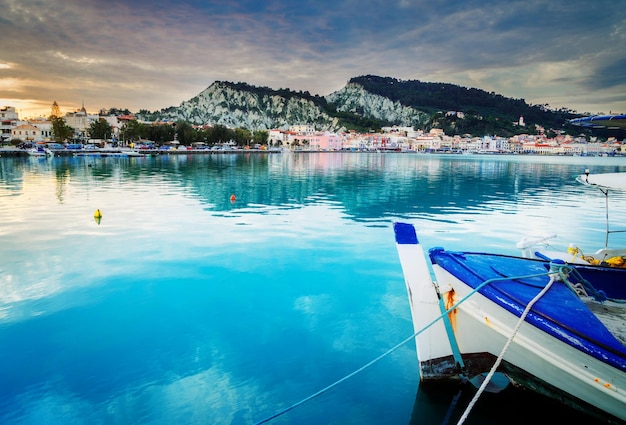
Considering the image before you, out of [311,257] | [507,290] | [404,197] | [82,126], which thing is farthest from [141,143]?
[507,290]

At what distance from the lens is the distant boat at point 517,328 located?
12.9 feet

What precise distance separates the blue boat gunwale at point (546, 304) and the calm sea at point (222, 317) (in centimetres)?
166

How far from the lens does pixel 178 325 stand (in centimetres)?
759

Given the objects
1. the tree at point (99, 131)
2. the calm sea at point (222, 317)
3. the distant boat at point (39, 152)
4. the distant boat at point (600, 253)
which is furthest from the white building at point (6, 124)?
the distant boat at point (600, 253)

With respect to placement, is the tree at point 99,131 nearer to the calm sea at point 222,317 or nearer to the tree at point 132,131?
the tree at point 132,131

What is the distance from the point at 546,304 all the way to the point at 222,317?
586cm

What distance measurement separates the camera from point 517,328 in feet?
13.4

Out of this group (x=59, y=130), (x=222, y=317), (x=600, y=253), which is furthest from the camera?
(x=59, y=130)

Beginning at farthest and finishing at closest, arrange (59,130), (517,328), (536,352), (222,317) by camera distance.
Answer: (59,130)
(222,317)
(536,352)
(517,328)

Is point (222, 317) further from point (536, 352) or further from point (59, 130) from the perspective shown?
point (59, 130)

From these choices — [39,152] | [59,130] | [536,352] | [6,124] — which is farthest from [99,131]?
[536,352]

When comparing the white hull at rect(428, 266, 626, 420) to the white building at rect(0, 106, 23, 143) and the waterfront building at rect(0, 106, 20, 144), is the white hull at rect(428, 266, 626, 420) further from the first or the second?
the white building at rect(0, 106, 23, 143)

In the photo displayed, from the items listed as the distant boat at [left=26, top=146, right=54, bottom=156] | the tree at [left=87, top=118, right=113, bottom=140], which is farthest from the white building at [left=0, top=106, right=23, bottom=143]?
the distant boat at [left=26, top=146, right=54, bottom=156]

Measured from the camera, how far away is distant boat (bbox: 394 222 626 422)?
3945 millimetres
